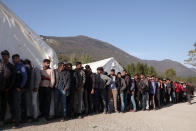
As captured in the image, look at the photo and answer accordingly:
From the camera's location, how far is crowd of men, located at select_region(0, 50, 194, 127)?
4871mm

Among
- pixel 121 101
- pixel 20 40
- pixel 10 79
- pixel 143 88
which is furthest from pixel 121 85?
pixel 10 79

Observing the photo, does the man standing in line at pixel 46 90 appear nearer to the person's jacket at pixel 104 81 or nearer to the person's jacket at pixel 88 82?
the person's jacket at pixel 88 82

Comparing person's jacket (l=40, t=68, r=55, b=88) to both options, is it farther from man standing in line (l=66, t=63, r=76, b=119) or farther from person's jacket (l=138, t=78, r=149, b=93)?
person's jacket (l=138, t=78, r=149, b=93)

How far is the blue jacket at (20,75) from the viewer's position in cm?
488

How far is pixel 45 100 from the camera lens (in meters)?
5.71

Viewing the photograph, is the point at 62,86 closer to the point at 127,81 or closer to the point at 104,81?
the point at 104,81

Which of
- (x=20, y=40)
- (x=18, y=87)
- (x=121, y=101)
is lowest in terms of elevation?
(x=121, y=101)

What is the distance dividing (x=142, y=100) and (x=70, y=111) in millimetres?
4214

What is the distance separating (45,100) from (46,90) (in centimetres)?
31

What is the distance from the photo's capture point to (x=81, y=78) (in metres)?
6.61

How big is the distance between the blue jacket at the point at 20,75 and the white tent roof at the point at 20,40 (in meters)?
1.56

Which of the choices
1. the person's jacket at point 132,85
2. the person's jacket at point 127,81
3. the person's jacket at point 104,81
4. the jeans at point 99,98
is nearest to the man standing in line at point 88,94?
the jeans at point 99,98

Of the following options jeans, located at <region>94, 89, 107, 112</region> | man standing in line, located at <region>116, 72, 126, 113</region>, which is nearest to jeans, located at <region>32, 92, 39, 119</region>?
jeans, located at <region>94, 89, 107, 112</region>

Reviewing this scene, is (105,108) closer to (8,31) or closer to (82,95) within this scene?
→ (82,95)
